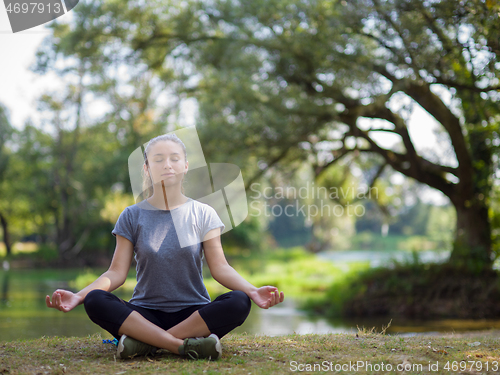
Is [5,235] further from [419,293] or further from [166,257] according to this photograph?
[166,257]

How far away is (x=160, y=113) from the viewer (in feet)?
71.2

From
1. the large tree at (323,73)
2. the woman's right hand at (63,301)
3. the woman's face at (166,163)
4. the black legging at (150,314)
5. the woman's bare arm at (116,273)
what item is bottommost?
the black legging at (150,314)

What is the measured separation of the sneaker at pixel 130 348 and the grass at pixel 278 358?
0.04 metres

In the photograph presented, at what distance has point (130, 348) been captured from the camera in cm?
285

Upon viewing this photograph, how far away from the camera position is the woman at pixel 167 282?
9.28 ft

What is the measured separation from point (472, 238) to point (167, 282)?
8.77m

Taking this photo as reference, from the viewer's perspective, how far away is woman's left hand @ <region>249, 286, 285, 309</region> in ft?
9.00

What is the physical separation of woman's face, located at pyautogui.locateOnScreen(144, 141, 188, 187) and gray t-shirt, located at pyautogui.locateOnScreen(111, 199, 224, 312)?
0.25 m

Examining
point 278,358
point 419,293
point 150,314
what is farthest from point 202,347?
point 419,293

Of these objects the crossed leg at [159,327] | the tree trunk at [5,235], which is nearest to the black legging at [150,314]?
the crossed leg at [159,327]

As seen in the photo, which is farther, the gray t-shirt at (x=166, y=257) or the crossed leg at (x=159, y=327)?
the gray t-shirt at (x=166, y=257)

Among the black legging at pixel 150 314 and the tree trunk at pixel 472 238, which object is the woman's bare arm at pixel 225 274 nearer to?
the black legging at pixel 150 314

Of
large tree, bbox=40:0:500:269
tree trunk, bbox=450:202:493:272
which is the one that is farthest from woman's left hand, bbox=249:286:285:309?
tree trunk, bbox=450:202:493:272

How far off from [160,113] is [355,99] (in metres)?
13.8
